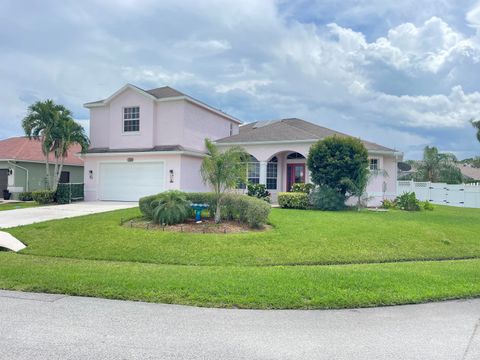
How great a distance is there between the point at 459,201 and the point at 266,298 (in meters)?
25.1

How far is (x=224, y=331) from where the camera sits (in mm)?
4770

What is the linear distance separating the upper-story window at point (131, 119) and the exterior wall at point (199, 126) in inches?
124

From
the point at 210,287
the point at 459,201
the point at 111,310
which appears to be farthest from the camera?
the point at 459,201

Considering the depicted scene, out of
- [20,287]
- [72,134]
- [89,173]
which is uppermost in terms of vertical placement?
[72,134]

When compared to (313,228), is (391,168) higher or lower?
higher

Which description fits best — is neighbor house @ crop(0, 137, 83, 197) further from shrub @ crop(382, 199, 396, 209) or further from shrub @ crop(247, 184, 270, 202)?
shrub @ crop(382, 199, 396, 209)

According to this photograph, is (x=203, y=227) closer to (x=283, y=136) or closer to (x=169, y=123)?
(x=283, y=136)

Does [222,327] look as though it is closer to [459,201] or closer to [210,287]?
[210,287]

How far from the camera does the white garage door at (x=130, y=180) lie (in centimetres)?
2169

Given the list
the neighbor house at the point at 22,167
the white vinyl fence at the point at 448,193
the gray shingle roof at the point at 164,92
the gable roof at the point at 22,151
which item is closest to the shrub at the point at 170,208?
the gray shingle roof at the point at 164,92

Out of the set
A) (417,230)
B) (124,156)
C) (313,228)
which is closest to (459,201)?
(417,230)

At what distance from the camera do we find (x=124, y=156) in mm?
22297

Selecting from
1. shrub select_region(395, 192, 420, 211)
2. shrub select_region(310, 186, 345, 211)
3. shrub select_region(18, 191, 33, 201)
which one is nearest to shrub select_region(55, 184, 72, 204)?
shrub select_region(18, 191, 33, 201)

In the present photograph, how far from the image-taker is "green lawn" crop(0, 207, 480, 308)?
248 inches
